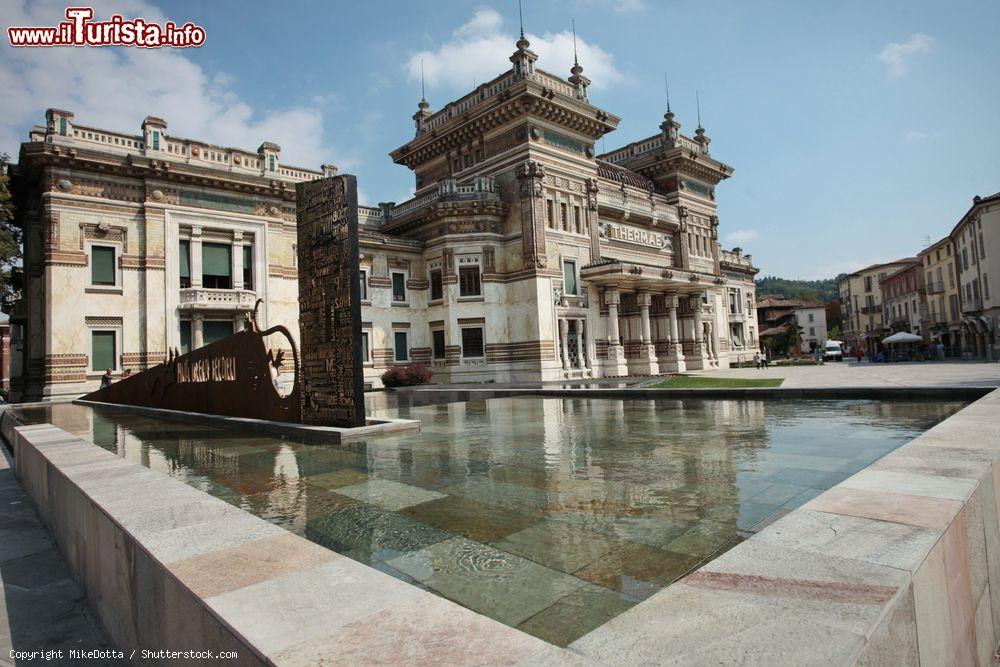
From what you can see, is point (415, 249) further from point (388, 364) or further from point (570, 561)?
point (570, 561)

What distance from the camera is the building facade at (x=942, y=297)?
44.7 m

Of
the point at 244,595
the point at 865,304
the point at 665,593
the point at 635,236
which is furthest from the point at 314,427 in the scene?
the point at 865,304

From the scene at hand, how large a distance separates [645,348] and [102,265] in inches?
1089

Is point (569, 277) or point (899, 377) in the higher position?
point (569, 277)

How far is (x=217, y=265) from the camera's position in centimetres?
2647

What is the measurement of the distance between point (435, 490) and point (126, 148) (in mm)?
26569

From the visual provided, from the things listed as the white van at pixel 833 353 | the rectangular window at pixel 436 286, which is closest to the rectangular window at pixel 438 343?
the rectangular window at pixel 436 286

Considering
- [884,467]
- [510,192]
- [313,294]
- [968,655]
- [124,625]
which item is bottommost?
[968,655]

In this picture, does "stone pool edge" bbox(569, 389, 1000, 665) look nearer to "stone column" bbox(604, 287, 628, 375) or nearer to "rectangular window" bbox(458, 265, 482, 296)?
"rectangular window" bbox(458, 265, 482, 296)

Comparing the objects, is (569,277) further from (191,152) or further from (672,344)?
(191,152)

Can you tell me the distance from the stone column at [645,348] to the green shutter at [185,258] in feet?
79.4

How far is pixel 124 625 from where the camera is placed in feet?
9.01

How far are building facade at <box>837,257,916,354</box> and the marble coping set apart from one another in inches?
2963

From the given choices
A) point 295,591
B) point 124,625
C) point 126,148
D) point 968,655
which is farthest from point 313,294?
point 126,148
